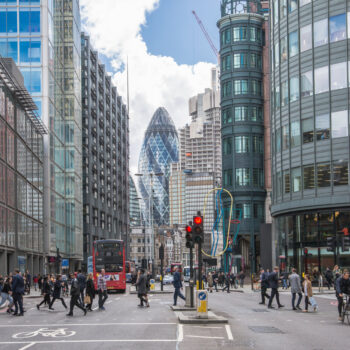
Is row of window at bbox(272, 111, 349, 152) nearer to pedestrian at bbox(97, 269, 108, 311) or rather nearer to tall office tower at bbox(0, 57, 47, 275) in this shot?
tall office tower at bbox(0, 57, 47, 275)

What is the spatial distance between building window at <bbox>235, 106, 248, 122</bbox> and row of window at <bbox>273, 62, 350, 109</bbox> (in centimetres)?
2601

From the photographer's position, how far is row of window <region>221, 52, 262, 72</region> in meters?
81.9

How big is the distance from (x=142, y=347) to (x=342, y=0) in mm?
40563

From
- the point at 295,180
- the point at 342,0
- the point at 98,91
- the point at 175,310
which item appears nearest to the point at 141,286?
the point at 175,310

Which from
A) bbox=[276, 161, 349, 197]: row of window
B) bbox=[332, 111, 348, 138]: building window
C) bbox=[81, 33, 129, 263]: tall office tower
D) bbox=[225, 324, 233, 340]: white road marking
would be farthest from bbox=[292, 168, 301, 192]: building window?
bbox=[81, 33, 129, 263]: tall office tower

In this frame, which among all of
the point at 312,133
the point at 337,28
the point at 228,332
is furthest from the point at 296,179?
the point at 228,332

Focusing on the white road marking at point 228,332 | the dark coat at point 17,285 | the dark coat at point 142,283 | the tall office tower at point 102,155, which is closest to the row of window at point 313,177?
the dark coat at point 142,283

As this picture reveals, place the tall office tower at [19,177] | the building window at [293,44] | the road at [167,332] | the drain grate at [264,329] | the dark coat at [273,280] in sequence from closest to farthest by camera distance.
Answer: the road at [167,332] < the drain grate at [264,329] < the dark coat at [273,280] < the building window at [293,44] < the tall office tower at [19,177]

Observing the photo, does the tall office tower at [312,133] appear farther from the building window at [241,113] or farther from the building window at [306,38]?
the building window at [241,113]

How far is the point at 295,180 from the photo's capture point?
51.9 m

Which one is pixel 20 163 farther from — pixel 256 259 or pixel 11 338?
pixel 11 338

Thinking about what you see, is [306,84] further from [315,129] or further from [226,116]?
[226,116]

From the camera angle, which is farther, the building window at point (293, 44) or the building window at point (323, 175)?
the building window at point (293, 44)

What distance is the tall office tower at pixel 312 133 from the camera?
48344 millimetres
